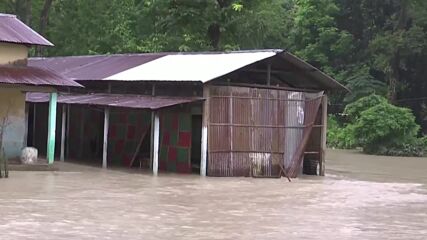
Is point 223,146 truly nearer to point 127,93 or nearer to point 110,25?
point 127,93

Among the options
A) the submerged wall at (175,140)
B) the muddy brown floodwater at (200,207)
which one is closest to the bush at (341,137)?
the muddy brown floodwater at (200,207)

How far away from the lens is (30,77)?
19.8 m

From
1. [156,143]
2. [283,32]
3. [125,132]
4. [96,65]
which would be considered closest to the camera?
[156,143]

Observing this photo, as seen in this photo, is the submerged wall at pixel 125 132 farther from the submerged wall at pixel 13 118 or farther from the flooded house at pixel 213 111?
the submerged wall at pixel 13 118

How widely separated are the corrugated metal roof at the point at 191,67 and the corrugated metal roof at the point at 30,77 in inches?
104

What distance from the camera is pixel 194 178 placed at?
19.8 metres

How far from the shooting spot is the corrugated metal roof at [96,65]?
970 inches

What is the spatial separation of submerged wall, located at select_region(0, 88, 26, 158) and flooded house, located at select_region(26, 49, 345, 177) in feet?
6.87

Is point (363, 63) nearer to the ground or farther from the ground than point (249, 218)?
farther from the ground

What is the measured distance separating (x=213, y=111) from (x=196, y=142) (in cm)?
226

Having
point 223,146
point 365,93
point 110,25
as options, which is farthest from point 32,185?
point 365,93

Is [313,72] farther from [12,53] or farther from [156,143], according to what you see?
[12,53]

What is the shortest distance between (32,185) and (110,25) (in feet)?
87.9

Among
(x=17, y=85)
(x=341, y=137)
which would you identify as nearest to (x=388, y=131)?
(x=341, y=137)
